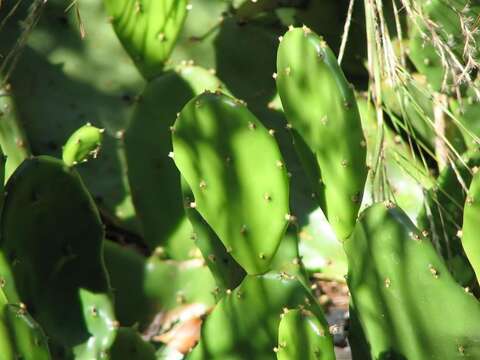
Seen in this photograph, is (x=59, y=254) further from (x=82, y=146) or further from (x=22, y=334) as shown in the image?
(x=22, y=334)

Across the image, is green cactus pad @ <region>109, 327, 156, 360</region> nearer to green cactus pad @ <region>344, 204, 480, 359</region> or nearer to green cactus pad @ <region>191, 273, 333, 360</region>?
green cactus pad @ <region>191, 273, 333, 360</region>

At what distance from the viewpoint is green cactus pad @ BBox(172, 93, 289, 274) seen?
1712 mm

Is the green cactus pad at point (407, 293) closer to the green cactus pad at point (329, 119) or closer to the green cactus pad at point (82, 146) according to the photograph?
the green cactus pad at point (329, 119)

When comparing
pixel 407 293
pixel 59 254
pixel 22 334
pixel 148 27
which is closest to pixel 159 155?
pixel 148 27

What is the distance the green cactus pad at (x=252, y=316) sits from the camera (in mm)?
1743

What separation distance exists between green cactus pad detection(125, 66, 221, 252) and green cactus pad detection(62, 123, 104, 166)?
0.29 m

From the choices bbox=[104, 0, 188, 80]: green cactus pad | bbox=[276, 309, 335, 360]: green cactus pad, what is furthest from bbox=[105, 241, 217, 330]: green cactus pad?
bbox=[276, 309, 335, 360]: green cactus pad

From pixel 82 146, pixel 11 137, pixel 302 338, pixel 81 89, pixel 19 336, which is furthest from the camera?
pixel 81 89

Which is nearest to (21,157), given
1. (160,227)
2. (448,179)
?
(160,227)

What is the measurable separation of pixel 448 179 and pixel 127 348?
2.45 ft

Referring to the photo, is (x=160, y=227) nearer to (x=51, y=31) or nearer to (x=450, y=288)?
(x=51, y=31)

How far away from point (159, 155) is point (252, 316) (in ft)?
2.16

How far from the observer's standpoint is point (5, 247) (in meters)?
1.89

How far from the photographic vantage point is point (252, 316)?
5.82 feet
